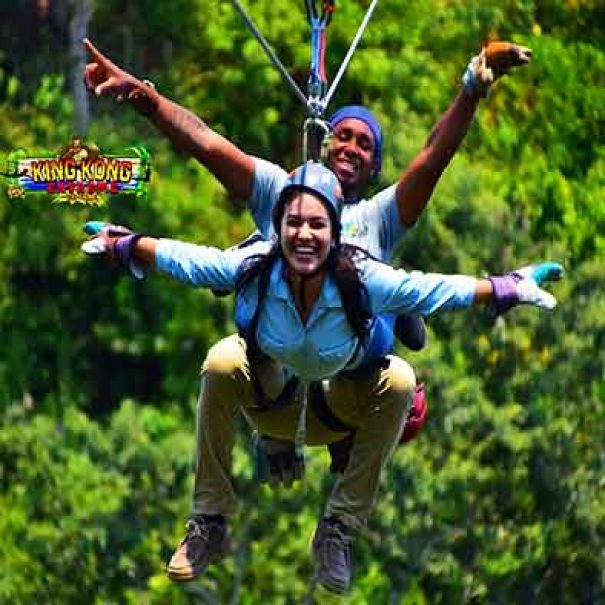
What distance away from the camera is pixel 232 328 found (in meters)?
22.1

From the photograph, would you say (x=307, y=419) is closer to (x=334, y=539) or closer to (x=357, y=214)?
(x=334, y=539)

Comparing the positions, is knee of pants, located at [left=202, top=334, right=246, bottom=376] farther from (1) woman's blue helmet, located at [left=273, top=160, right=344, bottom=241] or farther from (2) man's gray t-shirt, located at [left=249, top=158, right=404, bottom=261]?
(1) woman's blue helmet, located at [left=273, top=160, right=344, bottom=241]

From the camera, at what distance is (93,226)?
853cm

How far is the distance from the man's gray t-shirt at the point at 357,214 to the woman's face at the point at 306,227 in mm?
382

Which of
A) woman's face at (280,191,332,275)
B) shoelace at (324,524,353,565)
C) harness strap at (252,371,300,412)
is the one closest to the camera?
woman's face at (280,191,332,275)

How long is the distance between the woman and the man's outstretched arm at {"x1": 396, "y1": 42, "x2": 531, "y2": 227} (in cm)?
29

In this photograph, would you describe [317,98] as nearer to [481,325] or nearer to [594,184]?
[481,325]

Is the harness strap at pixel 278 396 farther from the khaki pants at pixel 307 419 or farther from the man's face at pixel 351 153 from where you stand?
the man's face at pixel 351 153

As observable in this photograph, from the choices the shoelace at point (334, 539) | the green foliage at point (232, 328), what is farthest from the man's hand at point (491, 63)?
the green foliage at point (232, 328)

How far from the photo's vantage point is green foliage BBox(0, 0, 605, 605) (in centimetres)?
2038

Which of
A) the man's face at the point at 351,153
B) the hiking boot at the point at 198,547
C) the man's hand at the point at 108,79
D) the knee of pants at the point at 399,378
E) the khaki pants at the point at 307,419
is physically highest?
the man's hand at the point at 108,79

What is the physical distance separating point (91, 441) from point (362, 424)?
42.7 feet

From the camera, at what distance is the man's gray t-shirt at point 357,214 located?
8.62 metres

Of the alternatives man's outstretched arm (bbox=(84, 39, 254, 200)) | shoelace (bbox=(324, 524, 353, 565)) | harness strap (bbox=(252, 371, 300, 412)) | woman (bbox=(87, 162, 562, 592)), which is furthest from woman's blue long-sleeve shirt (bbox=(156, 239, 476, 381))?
shoelace (bbox=(324, 524, 353, 565))
